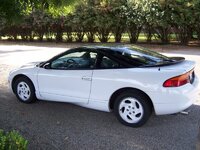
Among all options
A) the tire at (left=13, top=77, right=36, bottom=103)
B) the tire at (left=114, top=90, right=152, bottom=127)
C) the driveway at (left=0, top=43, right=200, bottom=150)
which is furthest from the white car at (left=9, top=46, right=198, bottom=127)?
the driveway at (left=0, top=43, right=200, bottom=150)

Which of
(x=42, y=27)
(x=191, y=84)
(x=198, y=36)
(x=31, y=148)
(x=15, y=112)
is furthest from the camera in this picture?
(x=42, y=27)

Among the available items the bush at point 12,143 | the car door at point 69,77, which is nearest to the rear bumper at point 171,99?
the car door at point 69,77

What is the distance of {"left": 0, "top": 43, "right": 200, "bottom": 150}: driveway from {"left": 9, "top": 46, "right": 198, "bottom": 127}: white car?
0.91 ft

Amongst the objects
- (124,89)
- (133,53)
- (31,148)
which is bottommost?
(31,148)

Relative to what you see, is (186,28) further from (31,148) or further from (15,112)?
(31,148)

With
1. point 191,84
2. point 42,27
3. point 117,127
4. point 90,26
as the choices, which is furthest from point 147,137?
point 42,27

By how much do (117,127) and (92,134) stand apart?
494 mm

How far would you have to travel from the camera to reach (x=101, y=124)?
5.41 metres

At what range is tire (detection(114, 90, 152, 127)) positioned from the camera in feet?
16.6

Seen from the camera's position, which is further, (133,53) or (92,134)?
(133,53)

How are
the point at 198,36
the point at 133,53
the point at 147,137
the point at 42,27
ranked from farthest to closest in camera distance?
the point at 42,27 → the point at 198,36 → the point at 133,53 → the point at 147,137

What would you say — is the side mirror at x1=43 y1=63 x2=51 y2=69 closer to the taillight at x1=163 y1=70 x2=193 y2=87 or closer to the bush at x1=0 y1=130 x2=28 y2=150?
the taillight at x1=163 y1=70 x2=193 y2=87

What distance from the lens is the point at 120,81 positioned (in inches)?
204

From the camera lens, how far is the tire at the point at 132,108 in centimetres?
507
